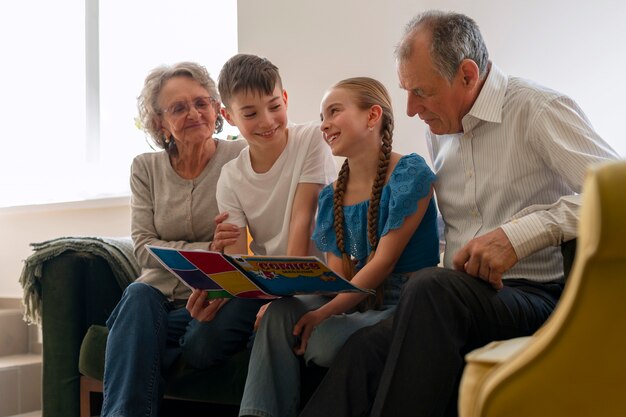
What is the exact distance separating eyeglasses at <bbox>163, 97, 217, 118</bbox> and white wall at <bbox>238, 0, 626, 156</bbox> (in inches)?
26.4

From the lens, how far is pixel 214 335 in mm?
2244

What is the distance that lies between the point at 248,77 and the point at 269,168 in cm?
26

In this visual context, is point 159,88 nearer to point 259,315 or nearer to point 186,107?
point 186,107

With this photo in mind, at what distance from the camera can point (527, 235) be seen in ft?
5.66

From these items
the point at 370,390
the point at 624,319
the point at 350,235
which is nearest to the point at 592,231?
the point at 624,319

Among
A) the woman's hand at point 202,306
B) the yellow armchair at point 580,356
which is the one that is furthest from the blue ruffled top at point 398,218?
the yellow armchair at point 580,356

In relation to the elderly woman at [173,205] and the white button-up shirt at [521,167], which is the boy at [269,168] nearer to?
the elderly woman at [173,205]

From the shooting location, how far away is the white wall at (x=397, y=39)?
2.42 m

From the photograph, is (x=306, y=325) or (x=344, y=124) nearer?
(x=306, y=325)

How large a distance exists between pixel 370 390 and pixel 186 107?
1.19 metres

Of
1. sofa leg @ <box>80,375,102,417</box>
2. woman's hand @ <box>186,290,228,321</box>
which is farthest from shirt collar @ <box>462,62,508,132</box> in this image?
sofa leg @ <box>80,375,102,417</box>

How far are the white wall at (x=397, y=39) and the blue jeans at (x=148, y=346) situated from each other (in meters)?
0.95

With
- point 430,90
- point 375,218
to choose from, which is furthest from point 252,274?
point 430,90

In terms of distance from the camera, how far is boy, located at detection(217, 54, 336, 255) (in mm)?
2336
